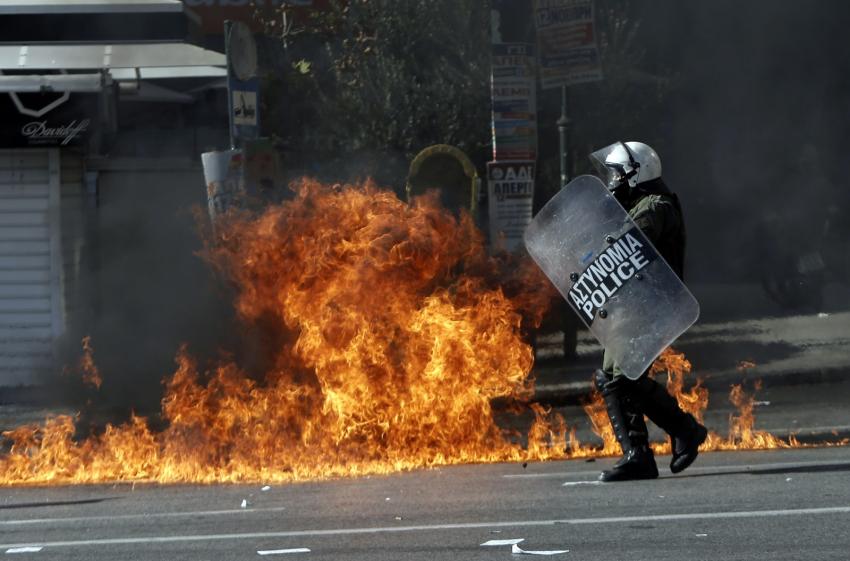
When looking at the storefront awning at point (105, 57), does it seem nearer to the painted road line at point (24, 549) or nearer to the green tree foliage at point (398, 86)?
the green tree foliage at point (398, 86)

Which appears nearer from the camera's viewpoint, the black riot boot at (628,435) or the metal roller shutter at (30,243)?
the black riot boot at (628,435)

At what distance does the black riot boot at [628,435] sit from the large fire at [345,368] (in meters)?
1.15

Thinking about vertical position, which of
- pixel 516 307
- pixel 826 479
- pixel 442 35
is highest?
pixel 442 35

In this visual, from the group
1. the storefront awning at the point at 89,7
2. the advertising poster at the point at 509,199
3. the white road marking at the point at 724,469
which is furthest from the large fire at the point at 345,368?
the storefront awning at the point at 89,7

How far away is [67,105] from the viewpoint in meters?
14.9

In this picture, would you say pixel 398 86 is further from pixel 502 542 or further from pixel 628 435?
pixel 502 542

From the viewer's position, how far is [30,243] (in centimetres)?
1566

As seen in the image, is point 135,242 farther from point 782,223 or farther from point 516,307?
point 782,223

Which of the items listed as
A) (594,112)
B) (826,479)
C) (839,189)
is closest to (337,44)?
(594,112)

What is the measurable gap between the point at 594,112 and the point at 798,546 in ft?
39.7

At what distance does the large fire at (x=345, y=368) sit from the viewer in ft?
28.0

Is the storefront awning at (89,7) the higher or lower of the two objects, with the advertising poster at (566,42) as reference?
higher

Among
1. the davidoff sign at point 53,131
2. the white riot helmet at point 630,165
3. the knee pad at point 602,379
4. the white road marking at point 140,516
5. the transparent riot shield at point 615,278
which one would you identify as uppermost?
the davidoff sign at point 53,131

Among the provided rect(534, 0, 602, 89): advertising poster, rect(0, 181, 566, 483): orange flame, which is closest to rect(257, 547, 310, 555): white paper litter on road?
rect(0, 181, 566, 483): orange flame
